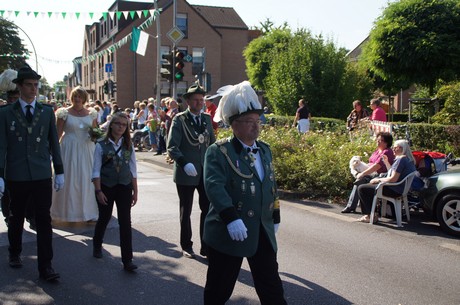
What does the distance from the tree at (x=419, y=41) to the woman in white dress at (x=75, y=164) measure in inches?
672

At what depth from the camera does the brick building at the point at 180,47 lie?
44.9 meters

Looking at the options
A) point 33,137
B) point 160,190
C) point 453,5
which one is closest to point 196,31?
point 453,5

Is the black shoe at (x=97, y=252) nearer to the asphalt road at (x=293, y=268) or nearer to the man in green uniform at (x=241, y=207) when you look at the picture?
the asphalt road at (x=293, y=268)

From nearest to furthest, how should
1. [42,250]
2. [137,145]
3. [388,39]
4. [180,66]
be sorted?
[42,250], [180,66], [137,145], [388,39]

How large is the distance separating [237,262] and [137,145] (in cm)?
1679

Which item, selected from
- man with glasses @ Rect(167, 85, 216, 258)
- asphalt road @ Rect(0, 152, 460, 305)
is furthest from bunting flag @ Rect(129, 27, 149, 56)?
man with glasses @ Rect(167, 85, 216, 258)

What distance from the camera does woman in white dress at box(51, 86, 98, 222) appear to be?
22.9 feet

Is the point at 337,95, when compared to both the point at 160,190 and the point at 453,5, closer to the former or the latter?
the point at 453,5

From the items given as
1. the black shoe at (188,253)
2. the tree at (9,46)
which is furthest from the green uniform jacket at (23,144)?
the tree at (9,46)

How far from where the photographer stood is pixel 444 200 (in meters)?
6.93

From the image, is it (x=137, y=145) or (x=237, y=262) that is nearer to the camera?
(x=237, y=262)

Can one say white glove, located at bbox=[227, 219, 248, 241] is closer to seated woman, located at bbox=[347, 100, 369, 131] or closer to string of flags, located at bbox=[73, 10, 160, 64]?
seated woman, located at bbox=[347, 100, 369, 131]

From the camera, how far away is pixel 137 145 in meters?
19.7

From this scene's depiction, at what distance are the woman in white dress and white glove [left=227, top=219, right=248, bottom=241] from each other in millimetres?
4378
